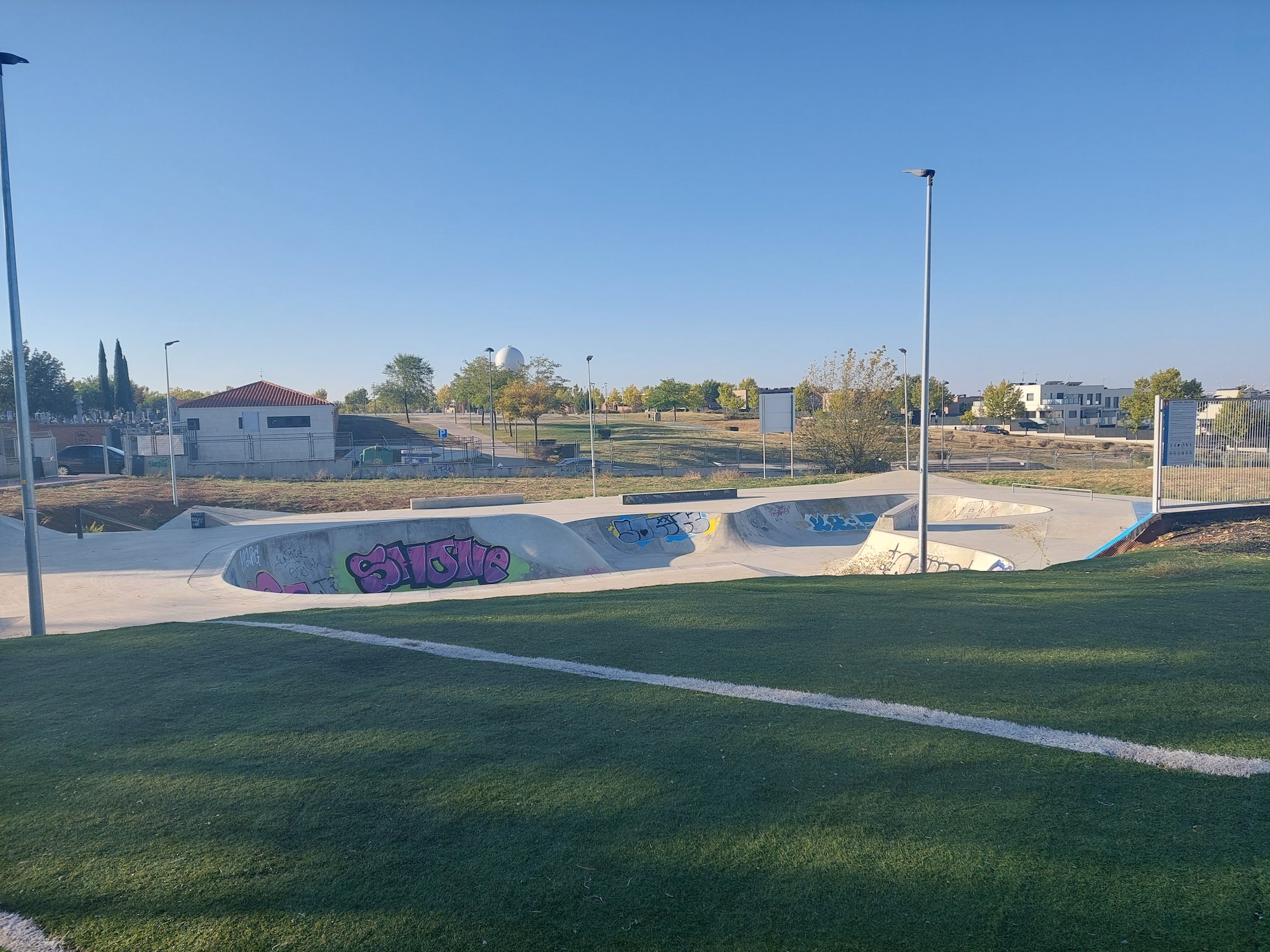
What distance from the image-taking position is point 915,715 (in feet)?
17.9

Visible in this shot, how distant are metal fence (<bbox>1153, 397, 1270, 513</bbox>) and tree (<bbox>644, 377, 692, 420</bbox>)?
80.7 metres

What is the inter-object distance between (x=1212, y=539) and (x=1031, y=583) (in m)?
6.54

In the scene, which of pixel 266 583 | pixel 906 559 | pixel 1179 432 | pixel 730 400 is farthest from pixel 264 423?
pixel 730 400

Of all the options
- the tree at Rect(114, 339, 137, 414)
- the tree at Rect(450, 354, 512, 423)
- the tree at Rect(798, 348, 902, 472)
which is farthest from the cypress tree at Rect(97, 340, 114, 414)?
the tree at Rect(798, 348, 902, 472)

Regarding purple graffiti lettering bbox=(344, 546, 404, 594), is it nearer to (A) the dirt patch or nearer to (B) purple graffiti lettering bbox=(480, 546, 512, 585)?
(B) purple graffiti lettering bbox=(480, 546, 512, 585)

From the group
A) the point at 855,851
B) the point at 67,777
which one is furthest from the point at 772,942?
the point at 67,777

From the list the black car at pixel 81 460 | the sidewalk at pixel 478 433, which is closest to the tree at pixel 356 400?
the sidewalk at pixel 478 433

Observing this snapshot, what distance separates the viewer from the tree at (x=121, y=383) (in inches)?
3521

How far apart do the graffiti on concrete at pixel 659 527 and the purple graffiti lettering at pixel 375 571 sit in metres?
6.97

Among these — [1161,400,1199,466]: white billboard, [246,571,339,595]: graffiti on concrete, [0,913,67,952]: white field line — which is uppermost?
[1161,400,1199,466]: white billboard

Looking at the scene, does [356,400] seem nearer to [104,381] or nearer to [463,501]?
[104,381]

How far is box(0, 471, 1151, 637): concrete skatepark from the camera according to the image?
14.1 m

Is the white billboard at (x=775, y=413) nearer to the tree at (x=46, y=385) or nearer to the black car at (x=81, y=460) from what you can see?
the black car at (x=81, y=460)

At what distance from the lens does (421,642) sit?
7957 millimetres
